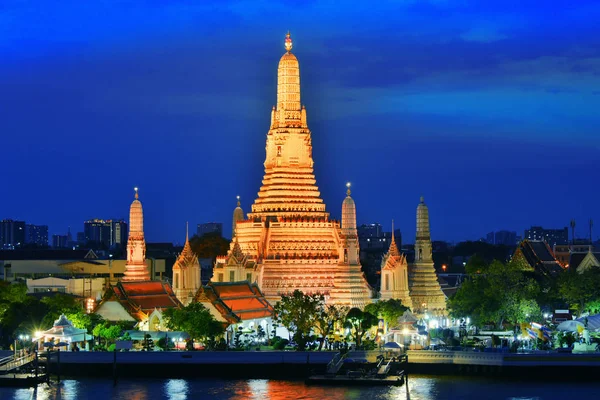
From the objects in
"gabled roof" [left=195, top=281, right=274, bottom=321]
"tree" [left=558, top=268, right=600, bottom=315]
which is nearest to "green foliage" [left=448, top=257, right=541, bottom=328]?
"tree" [left=558, top=268, right=600, bottom=315]

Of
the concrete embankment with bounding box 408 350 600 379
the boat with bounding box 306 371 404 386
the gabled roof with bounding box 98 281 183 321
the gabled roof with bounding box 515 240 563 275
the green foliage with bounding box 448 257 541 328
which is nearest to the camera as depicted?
the boat with bounding box 306 371 404 386

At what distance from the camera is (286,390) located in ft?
217

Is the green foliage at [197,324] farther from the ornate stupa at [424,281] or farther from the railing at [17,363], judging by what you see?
the ornate stupa at [424,281]

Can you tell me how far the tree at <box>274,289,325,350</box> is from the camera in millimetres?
74225

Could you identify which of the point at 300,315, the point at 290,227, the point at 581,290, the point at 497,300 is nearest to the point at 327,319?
the point at 300,315

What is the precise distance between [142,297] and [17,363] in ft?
38.2

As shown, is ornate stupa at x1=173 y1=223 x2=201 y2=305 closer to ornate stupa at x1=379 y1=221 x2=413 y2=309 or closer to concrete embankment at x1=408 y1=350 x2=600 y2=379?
ornate stupa at x1=379 y1=221 x2=413 y2=309

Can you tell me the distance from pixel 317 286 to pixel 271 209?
5.68 m

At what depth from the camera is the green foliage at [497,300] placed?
83062 mm

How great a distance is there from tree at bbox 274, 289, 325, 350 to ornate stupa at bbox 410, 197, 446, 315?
11501 millimetres

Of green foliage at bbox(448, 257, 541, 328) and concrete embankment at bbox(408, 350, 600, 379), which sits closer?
concrete embankment at bbox(408, 350, 600, 379)

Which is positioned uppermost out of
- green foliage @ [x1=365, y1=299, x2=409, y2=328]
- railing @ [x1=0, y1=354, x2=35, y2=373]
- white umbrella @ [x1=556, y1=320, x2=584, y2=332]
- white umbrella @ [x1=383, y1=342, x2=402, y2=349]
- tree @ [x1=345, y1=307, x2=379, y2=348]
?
green foliage @ [x1=365, y1=299, x2=409, y2=328]

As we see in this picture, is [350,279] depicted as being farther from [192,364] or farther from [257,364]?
[192,364]

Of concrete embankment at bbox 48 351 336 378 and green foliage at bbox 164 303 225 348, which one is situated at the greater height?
green foliage at bbox 164 303 225 348
